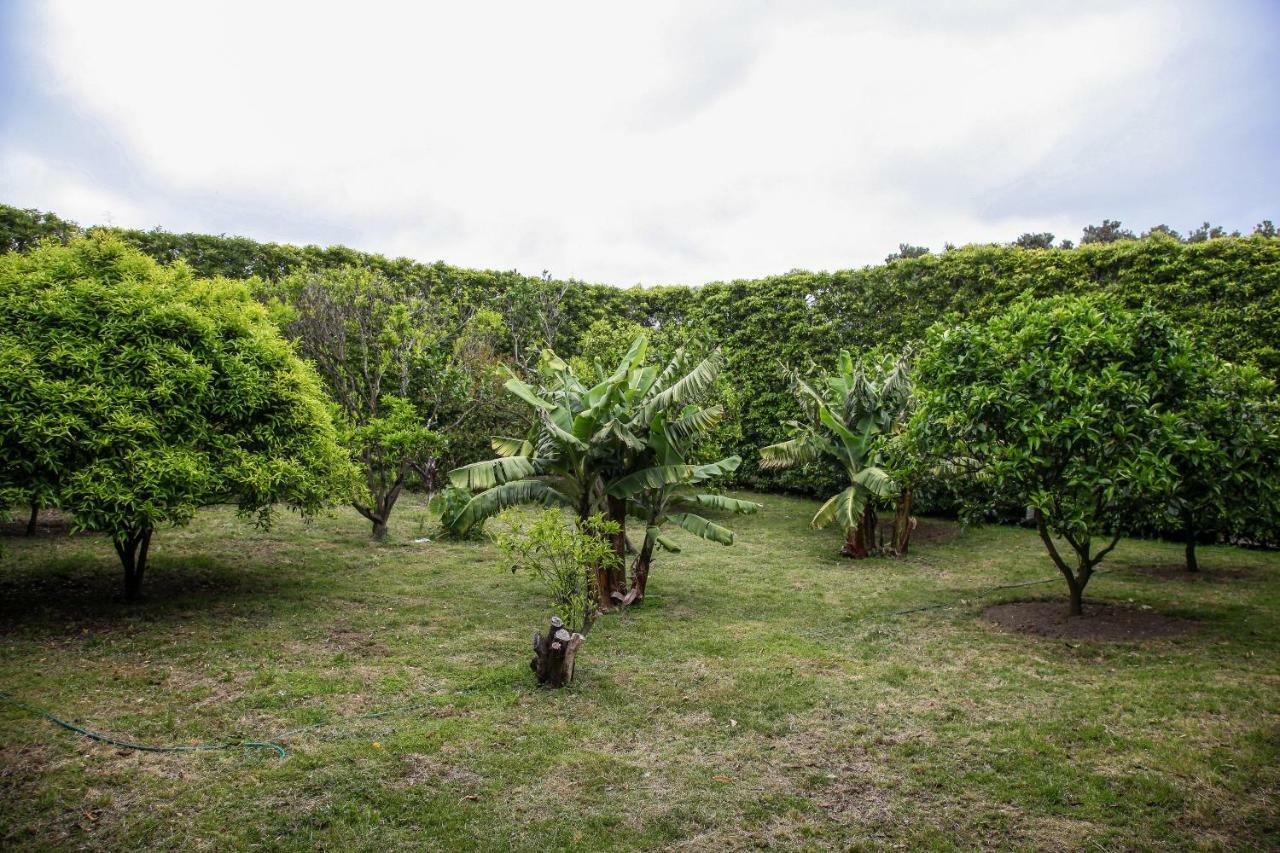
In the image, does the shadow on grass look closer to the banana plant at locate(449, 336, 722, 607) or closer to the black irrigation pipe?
the black irrigation pipe

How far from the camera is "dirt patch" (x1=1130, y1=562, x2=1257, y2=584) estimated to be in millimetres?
9242

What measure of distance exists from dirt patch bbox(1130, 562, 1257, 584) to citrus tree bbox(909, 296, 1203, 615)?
302cm

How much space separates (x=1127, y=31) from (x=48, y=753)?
8721mm

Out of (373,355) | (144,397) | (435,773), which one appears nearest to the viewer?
(435,773)

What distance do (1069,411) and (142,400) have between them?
29.0 feet

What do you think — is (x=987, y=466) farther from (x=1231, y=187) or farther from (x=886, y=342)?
(x=886, y=342)

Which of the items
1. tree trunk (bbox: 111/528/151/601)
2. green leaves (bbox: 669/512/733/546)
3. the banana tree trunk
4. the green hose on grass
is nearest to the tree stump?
the green hose on grass

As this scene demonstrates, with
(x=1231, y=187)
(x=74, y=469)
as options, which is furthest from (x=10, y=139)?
(x=1231, y=187)

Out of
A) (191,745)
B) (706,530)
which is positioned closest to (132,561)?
(191,745)

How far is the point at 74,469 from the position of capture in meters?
6.39

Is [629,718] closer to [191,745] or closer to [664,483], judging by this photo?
[191,745]

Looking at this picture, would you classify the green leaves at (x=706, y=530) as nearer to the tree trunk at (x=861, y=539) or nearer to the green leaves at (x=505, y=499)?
the green leaves at (x=505, y=499)

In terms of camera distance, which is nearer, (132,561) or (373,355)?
(132,561)

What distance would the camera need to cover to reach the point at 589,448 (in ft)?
26.4
